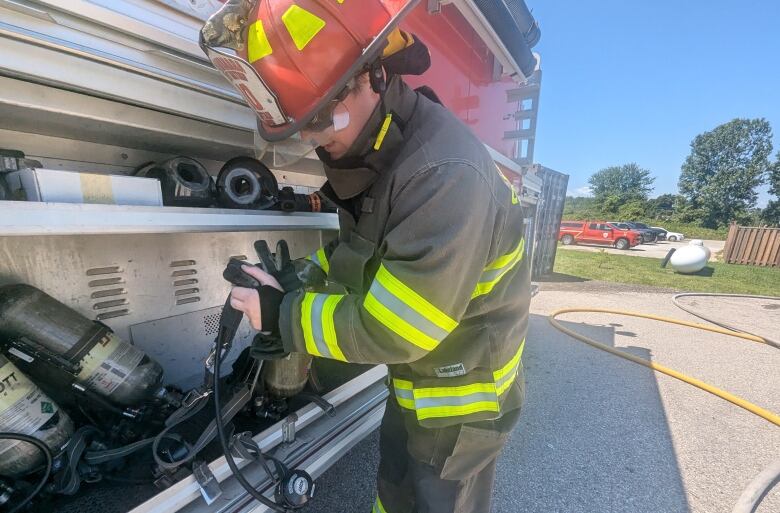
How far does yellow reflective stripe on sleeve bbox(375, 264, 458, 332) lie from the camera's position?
0.83 m

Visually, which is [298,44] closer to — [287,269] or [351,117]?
[351,117]

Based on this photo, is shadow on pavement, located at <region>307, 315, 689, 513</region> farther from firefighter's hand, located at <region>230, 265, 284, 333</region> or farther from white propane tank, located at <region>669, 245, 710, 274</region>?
A: white propane tank, located at <region>669, 245, 710, 274</region>

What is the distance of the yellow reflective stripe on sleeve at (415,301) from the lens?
829 millimetres

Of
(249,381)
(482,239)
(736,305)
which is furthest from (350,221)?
(736,305)

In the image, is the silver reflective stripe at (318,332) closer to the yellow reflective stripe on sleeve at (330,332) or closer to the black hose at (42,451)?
the yellow reflective stripe on sleeve at (330,332)

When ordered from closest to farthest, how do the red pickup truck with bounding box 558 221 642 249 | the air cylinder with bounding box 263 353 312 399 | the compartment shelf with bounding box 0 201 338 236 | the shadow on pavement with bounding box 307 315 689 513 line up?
1. the compartment shelf with bounding box 0 201 338 236
2. the air cylinder with bounding box 263 353 312 399
3. the shadow on pavement with bounding box 307 315 689 513
4. the red pickup truck with bounding box 558 221 642 249

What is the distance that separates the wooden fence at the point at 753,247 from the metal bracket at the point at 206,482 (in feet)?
74.0

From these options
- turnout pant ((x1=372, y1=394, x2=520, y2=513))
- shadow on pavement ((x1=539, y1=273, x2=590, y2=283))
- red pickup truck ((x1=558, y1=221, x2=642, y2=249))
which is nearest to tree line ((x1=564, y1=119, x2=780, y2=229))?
red pickup truck ((x1=558, y1=221, x2=642, y2=249))

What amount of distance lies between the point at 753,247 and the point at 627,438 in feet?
68.8

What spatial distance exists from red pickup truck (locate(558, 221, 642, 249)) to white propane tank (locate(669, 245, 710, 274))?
8665mm

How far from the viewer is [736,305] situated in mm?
6789

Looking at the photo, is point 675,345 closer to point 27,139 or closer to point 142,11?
point 142,11

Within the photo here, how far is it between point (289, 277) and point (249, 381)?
0.52 m

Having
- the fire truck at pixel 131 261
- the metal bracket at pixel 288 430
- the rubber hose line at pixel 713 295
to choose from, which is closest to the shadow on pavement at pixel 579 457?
the fire truck at pixel 131 261
